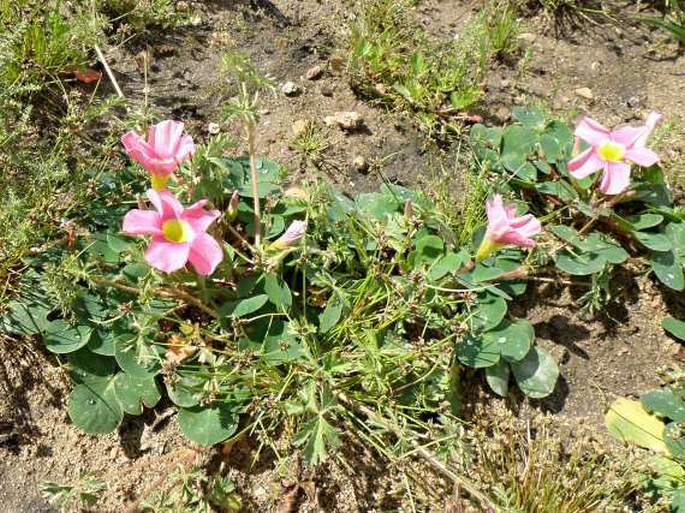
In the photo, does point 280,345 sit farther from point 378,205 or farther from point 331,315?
point 378,205

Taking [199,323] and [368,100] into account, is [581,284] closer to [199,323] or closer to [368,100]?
[368,100]

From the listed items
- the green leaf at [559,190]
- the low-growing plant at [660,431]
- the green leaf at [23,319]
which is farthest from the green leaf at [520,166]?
the green leaf at [23,319]

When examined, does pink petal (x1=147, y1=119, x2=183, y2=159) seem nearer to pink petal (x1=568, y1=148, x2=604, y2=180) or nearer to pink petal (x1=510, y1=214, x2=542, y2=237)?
pink petal (x1=510, y1=214, x2=542, y2=237)

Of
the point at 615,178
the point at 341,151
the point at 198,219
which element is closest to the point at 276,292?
the point at 198,219

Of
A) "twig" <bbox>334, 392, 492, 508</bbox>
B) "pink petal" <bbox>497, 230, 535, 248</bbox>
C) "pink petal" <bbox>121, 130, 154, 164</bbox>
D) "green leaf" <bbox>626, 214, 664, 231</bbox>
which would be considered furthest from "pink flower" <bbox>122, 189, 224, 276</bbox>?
"green leaf" <bbox>626, 214, 664, 231</bbox>

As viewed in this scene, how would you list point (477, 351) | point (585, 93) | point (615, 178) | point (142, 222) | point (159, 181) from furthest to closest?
point (585, 93)
point (615, 178)
point (477, 351)
point (159, 181)
point (142, 222)

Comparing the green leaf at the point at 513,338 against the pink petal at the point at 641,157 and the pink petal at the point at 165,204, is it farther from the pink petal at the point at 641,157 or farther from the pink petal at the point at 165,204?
the pink petal at the point at 165,204
